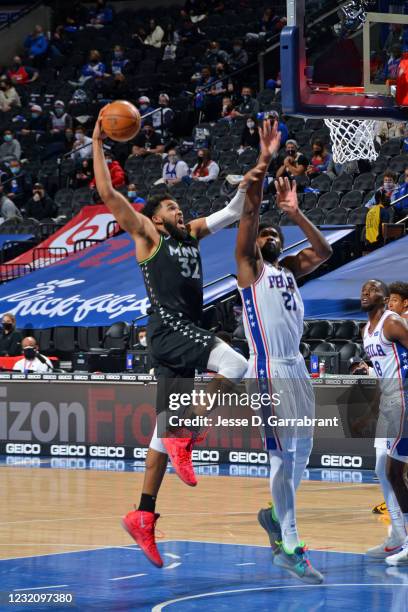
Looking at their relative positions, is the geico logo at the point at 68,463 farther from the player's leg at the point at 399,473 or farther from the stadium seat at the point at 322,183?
the stadium seat at the point at 322,183

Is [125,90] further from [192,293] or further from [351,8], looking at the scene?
[192,293]

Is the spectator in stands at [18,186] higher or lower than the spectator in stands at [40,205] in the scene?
higher

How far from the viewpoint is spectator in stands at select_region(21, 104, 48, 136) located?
28.8 metres

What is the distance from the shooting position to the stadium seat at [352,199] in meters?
20.5

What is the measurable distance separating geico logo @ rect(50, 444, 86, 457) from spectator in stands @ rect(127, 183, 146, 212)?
22.6 feet

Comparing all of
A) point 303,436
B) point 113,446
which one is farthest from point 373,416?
point 303,436

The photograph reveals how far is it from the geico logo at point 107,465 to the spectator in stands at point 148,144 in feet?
35.2

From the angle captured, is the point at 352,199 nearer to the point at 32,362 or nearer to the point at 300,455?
the point at 32,362

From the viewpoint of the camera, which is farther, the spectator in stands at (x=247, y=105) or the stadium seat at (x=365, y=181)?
the spectator in stands at (x=247, y=105)

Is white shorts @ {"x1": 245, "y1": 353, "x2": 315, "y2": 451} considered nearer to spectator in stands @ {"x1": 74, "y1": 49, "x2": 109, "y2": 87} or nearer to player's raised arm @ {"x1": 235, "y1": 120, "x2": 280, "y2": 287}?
player's raised arm @ {"x1": 235, "y1": 120, "x2": 280, "y2": 287}

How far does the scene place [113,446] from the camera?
16.2 metres

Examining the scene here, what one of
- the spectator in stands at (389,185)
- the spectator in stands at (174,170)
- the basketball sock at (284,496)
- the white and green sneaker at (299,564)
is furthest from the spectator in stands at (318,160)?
the white and green sneaker at (299,564)

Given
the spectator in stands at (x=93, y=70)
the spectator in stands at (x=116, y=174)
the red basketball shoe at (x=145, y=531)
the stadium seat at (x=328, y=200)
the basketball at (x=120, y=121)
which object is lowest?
the red basketball shoe at (x=145, y=531)

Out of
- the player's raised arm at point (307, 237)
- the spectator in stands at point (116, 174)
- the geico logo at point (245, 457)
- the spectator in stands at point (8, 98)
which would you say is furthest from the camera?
the spectator in stands at point (8, 98)
